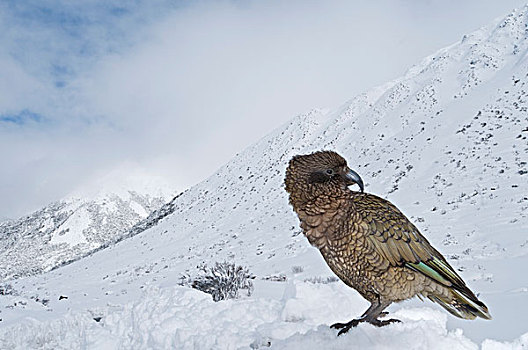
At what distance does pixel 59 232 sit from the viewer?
431 feet

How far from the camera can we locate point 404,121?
28469 mm

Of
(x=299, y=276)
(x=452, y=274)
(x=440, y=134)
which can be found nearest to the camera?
(x=452, y=274)

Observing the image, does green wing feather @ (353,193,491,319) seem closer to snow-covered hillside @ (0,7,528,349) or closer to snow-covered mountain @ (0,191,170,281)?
snow-covered hillside @ (0,7,528,349)

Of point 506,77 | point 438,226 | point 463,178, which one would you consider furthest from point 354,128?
point 438,226

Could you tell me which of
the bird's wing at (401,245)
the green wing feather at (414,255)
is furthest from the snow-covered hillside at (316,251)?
the bird's wing at (401,245)

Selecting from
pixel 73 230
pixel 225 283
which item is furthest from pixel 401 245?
pixel 73 230

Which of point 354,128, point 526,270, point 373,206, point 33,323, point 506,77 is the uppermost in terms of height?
point 354,128

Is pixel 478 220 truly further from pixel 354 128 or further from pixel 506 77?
pixel 354 128

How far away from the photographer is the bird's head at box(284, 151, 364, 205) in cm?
228

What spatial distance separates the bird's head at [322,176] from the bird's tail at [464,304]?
2.62 ft

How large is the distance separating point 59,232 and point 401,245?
487 feet

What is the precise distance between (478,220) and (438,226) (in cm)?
118

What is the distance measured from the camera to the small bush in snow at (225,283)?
620 centimetres

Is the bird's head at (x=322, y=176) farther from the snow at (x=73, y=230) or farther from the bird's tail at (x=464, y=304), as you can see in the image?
the snow at (x=73, y=230)
